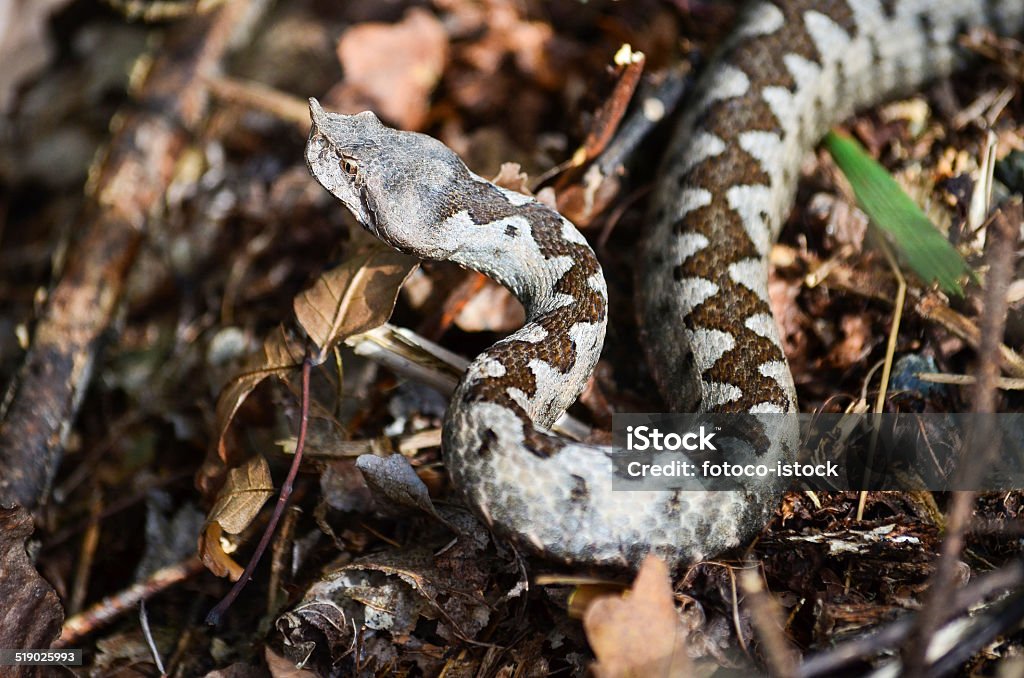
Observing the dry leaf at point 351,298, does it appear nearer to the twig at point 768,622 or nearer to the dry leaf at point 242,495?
the dry leaf at point 242,495

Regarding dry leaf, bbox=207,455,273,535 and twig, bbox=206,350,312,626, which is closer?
twig, bbox=206,350,312,626

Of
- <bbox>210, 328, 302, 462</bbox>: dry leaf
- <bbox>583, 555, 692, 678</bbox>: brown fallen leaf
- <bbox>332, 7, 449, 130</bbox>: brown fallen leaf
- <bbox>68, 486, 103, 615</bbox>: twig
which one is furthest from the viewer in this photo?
<bbox>332, 7, 449, 130</bbox>: brown fallen leaf

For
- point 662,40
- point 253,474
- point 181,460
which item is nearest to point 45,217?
point 181,460

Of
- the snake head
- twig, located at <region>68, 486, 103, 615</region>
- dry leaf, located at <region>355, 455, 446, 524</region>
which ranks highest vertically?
the snake head

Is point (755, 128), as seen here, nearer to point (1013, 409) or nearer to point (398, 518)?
point (1013, 409)

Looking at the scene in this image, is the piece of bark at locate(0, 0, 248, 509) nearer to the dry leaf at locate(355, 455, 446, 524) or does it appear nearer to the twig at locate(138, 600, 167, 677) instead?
the twig at locate(138, 600, 167, 677)

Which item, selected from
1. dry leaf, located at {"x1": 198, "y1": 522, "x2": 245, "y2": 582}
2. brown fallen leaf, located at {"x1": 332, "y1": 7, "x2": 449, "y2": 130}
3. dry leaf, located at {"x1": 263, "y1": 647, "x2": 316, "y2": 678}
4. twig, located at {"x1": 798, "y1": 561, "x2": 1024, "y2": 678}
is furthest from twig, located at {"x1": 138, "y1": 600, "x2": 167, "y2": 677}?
brown fallen leaf, located at {"x1": 332, "y1": 7, "x2": 449, "y2": 130}

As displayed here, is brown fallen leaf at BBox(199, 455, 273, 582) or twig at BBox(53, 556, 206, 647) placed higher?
brown fallen leaf at BBox(199, 455, 273, 582)
